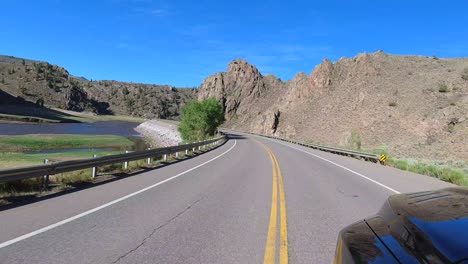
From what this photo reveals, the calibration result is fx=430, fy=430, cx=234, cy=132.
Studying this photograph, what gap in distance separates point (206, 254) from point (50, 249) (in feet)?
7.15

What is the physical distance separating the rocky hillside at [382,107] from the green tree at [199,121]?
17909 millimetres

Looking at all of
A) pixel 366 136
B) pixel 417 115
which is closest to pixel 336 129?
pixel 366 136

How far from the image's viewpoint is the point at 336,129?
70750 millimetres

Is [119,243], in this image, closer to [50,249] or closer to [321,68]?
[50,249]

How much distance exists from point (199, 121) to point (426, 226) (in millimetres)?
64614

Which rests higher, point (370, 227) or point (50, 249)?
point (370, 227)

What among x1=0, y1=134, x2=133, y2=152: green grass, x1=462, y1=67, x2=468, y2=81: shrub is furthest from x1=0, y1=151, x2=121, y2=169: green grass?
x1=462, y1=67, x2=468, y2=81: shrub

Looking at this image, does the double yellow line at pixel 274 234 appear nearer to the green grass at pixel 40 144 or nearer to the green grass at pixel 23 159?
the green grass at pixel 23 159

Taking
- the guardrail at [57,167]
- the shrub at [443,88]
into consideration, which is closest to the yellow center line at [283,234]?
the guardrail at [57,167]

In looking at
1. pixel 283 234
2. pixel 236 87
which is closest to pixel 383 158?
pixel 283 234

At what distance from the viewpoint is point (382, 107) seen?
64.3m

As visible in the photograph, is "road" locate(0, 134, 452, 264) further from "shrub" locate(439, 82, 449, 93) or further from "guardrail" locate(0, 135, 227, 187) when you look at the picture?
"shrub" locate(439, 82, 449, 93)

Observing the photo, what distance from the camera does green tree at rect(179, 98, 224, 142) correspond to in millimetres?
64062

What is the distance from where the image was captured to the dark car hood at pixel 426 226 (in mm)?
2338
